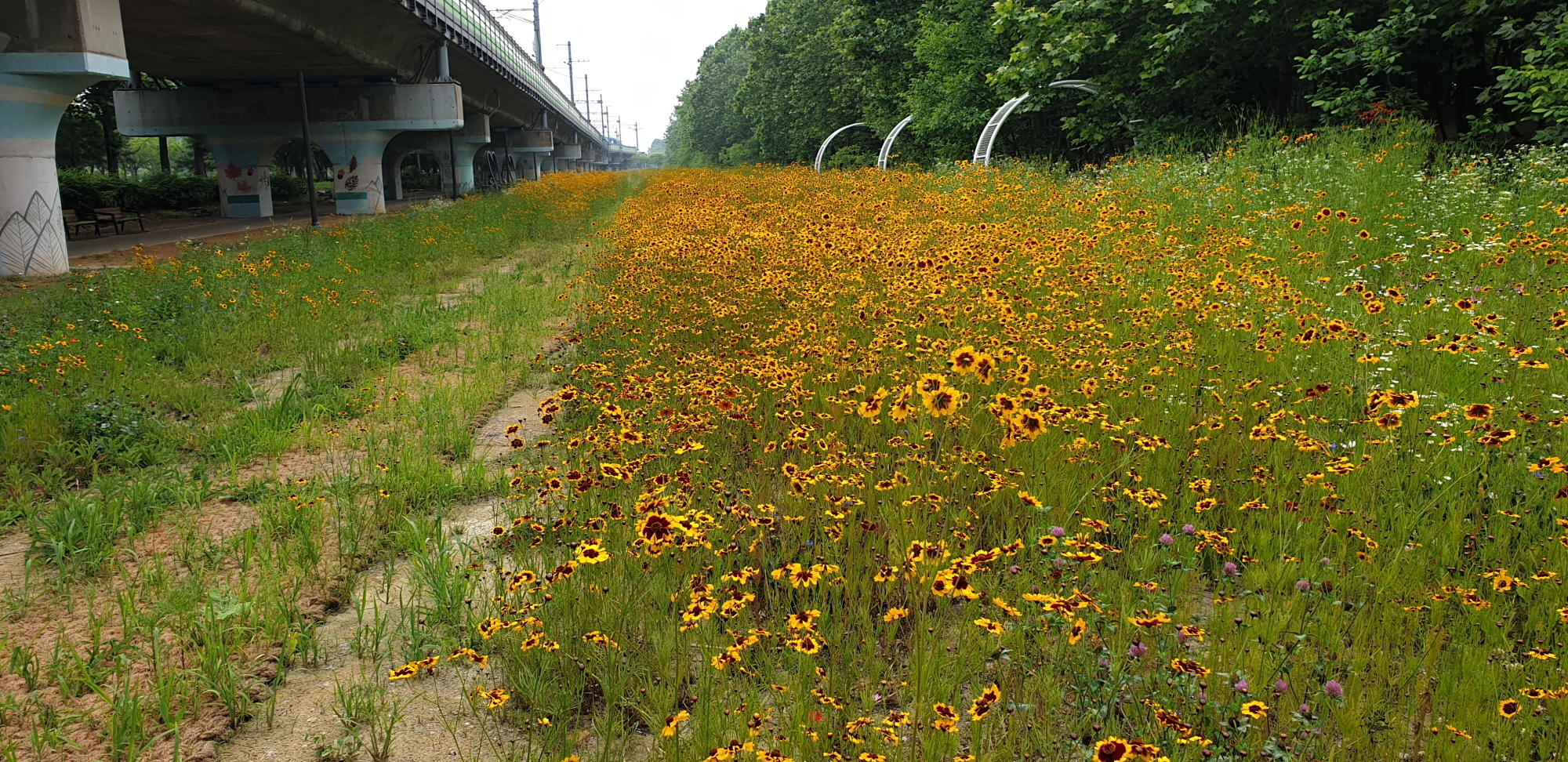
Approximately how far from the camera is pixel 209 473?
4352 mm

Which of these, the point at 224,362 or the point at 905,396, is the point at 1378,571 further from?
the point at 224,362

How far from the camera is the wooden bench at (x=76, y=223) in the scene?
19.9 metres

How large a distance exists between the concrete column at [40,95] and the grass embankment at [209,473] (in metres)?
3.24

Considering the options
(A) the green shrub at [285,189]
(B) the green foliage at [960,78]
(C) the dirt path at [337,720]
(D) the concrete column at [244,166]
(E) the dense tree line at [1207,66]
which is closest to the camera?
(C) the dirt path at [337,720]

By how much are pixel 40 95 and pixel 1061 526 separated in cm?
1533

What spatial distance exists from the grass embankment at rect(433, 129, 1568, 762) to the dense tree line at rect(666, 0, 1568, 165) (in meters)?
5.94

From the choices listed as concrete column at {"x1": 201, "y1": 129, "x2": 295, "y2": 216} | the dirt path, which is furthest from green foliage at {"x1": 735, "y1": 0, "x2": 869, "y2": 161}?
the dirt path

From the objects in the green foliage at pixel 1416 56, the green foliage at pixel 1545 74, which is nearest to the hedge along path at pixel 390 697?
the green foliage at pixel 1545 74

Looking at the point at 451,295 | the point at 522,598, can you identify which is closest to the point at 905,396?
the point at 522,598

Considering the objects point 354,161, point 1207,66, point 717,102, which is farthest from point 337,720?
point 717,102

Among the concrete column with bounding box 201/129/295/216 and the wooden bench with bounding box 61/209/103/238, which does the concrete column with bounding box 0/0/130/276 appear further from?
the concrete column with bounding box 201/129/295/216

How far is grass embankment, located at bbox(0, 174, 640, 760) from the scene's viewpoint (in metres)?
2.51

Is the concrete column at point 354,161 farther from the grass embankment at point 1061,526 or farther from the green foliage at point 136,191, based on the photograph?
the grass embankment at point 1061,526

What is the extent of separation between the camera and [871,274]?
648 centimetres
